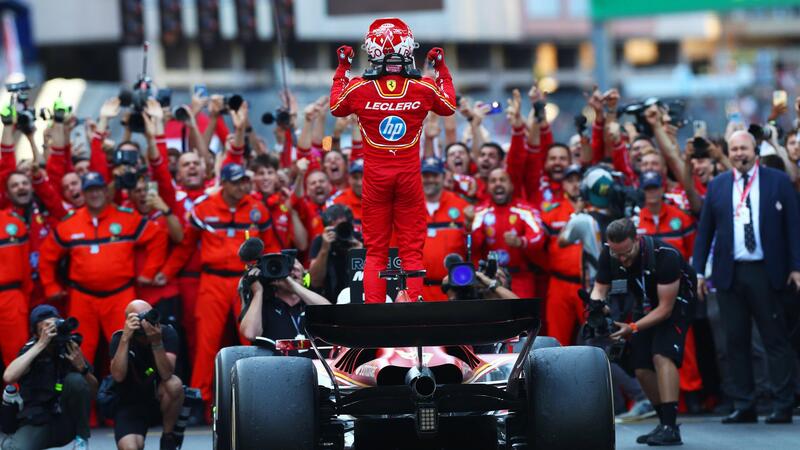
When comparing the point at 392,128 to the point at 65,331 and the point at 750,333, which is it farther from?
the point at 750,333

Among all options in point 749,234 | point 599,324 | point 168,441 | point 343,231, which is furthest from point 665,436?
point 168,441

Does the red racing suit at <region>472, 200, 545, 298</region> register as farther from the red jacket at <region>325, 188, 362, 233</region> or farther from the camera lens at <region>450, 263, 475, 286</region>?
the camera lens at <region>450, 263, 475, 286</region>

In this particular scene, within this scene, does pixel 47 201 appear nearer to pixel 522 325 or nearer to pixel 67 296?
pixel 67 296

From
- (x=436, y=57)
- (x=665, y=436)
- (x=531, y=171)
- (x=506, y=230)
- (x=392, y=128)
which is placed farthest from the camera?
(x=531, y=171)

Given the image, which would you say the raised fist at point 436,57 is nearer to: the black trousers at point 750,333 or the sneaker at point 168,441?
the sneaker at point 168,441

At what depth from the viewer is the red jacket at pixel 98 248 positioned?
12.3m

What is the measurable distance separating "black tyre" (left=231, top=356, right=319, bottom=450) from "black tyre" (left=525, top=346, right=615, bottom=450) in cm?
108

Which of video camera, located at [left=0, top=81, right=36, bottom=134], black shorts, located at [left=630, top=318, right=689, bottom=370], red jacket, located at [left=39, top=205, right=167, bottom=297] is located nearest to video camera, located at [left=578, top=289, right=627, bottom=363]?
black shorts, located at [left=630, top=318, right=689, bottom=370]

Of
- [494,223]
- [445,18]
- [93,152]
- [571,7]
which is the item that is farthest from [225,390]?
[571,7]

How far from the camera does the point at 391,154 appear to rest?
A: 9.53 metres

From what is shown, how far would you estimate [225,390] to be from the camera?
27.4ft

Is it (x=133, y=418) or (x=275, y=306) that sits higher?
(x=275, y=306)

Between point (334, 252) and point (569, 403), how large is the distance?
12.8ft

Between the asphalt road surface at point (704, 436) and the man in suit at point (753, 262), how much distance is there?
260 millimetres
